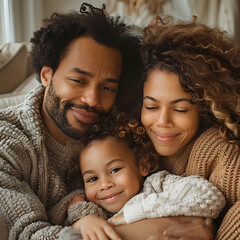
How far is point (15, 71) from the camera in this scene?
1972 millimetres

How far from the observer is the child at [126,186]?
1.05 meters

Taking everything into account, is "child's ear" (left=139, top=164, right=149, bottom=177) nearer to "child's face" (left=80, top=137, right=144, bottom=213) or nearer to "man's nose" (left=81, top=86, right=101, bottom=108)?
"child's face" (left=80, top=137, right=144, bottom=213)

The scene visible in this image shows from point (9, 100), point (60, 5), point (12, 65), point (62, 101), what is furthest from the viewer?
point (60, 5)

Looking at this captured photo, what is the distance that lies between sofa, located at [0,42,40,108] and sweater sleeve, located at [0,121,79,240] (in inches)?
24.2

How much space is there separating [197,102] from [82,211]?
567 mm

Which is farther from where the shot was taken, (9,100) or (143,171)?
(9,100)

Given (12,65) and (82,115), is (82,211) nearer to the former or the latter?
(82,115)

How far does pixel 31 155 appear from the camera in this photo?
1.29 metres

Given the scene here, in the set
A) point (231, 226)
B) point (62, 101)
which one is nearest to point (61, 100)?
point (62, 101)

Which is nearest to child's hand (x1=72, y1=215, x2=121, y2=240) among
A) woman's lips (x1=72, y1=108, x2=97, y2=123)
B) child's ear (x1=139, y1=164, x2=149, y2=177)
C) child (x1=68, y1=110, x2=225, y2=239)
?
child (x1=68, y1=110, x2=225, y2=239)

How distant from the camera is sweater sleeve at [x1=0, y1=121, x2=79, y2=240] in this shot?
1072mm

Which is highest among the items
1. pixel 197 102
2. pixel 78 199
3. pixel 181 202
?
pixel 197 102

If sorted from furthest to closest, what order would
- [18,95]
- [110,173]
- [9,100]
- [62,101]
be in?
[18,95]
[9,100]
[62,101]
[110,173]

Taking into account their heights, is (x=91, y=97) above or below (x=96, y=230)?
above
